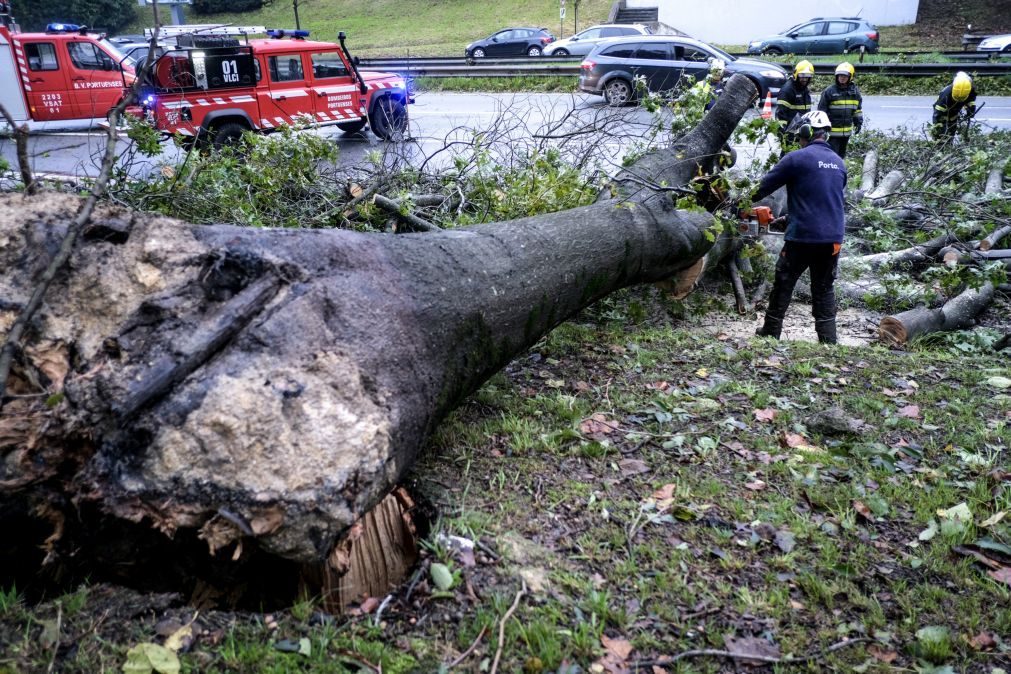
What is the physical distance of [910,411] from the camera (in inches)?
151

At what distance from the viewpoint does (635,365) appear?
443cm

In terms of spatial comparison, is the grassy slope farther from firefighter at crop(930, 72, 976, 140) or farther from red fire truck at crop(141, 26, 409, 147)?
firefighter at crop(930, 72, 976, 140)

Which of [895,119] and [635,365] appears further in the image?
[895,119]

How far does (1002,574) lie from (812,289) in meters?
3.56

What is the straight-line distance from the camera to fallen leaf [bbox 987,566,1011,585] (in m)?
2.57

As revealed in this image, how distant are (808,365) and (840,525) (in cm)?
167

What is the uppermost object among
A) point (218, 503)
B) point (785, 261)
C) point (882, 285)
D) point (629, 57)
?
point (629, 57)

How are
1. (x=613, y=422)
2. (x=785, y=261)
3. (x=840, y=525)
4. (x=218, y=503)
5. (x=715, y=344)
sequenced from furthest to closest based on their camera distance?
(x=785, y=261) < (x=715, y=344) < (x=613, y=422) < (x=840, y=525) < (x=218, y=503)

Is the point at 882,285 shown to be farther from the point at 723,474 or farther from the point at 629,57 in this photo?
the point at 629,57

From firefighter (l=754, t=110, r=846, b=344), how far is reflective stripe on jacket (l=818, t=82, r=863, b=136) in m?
3.65

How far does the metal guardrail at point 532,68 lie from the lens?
55.8 ft

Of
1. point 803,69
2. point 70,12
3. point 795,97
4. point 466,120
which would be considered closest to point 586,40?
point 466,120

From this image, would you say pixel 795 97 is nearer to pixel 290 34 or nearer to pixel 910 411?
pixel 910 411

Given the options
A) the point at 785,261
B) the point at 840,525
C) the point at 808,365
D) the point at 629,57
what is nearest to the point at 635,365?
A: the point at 808,365
